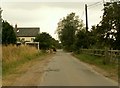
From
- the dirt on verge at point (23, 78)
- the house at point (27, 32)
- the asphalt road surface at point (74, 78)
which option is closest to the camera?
the asphalt road surface at point (74, 78)

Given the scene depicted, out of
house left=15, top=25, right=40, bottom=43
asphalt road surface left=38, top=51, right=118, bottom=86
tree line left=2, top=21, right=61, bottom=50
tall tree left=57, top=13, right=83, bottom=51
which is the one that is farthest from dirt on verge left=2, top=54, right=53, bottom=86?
house left=15, top=25, right=40, bottom=43

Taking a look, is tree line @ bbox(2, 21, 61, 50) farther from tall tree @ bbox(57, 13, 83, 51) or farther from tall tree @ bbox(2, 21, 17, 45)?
tall tree @ bbox(57, 13, 83, 51)

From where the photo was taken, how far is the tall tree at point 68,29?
126 meters

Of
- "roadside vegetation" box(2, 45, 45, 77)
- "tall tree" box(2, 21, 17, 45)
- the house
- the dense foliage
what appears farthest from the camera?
the house

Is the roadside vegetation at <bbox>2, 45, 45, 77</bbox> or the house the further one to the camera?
the house

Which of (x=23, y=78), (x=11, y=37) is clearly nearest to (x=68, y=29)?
(x=11, y=37)

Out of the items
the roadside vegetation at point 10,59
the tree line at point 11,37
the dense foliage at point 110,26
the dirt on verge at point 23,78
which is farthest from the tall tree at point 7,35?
the dirt on verge at point 23,78

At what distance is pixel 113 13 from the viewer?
3002 cm

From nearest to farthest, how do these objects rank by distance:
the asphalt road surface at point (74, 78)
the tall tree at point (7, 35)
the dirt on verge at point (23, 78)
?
the asphalt road surface at point (74, 78)
the dirt on verge at point (23, 78)
the tall tree at point (7, 35)

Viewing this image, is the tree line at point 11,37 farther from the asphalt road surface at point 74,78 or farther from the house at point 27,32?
the house at point 27,32

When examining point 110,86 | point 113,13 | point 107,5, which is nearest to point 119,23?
point 113,13

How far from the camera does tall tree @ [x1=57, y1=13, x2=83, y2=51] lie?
126312mm

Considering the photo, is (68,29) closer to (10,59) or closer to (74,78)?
(10,59)

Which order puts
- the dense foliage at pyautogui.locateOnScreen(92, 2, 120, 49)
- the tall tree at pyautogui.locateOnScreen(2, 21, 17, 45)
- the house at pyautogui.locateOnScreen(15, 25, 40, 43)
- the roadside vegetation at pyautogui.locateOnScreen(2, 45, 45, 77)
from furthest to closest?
the house at pyautogui.locateOnScreen(15, 25, 40, 43), the tall tree at pyautogui.locateOnScreen(2, 21, 17, 45), the dense foliage at pyautogui.locateOnScreen(92, 2, 120, 49), the roadside vegetation at pyautogui.locateOnScreen(2, 45, 45, 77)
